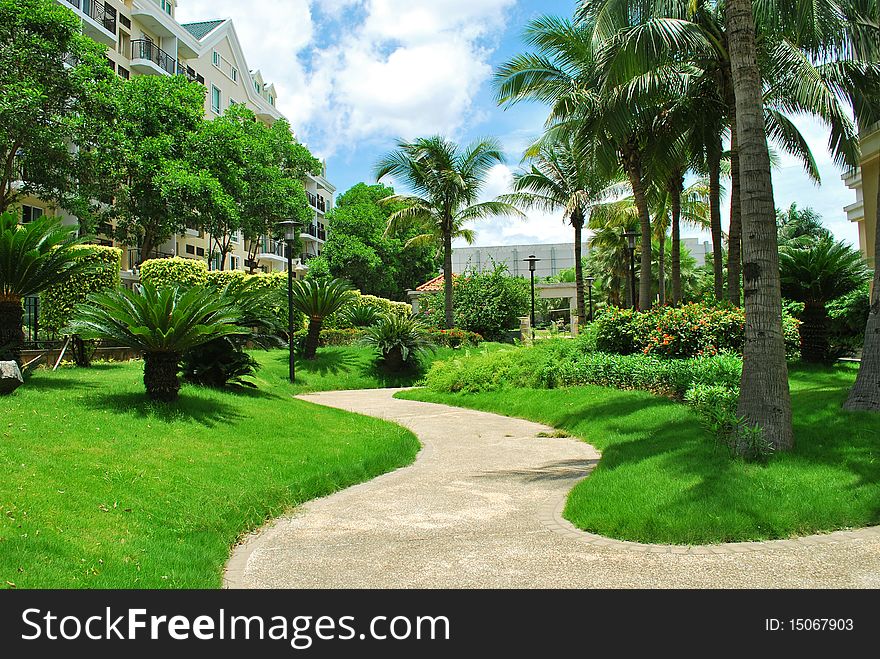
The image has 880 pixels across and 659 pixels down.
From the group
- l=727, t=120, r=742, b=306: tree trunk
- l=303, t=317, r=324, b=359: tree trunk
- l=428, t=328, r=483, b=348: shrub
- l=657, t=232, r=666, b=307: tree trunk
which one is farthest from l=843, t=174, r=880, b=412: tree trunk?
l=428, t=328, r=483, b=348: shrub

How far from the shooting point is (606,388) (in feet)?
51.2

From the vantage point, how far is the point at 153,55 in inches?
1602

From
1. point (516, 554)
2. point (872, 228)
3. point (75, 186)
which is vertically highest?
point (75, 186)

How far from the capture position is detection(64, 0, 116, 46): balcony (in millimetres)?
34438

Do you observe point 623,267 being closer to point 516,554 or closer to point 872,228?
point 872,228

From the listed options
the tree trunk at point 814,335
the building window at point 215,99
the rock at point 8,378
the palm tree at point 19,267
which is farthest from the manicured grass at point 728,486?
the building window at point 215,99

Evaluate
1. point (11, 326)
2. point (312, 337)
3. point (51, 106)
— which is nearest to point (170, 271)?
point (312, 337)

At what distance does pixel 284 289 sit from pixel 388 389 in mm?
4638

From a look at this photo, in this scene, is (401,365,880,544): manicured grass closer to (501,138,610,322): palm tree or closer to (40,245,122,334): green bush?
(40,245,122,334): green bush

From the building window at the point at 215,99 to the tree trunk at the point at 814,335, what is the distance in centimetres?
4222

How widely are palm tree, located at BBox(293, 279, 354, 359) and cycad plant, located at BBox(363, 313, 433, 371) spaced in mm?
1647

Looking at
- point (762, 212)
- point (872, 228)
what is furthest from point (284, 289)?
point (872, 228)

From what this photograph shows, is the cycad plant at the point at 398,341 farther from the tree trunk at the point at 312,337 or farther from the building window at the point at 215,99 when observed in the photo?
the building window at the point at 215,99

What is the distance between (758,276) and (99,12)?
1512 inches
